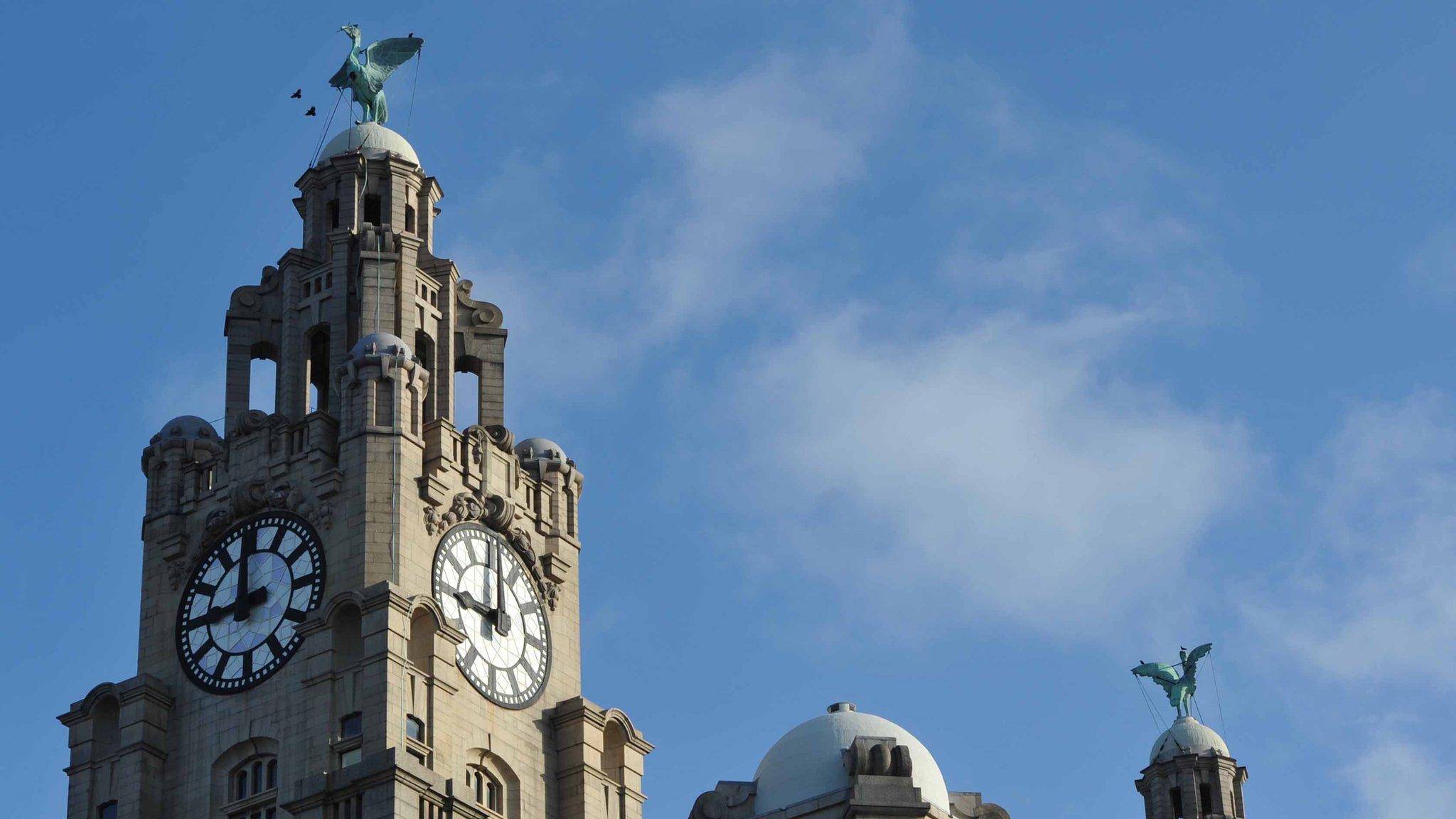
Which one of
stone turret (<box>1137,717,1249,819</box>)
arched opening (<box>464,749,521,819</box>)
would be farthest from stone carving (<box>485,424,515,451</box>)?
stone turret (<box>1137,717,1249,819</box>)

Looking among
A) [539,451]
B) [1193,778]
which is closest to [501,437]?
[539,451]

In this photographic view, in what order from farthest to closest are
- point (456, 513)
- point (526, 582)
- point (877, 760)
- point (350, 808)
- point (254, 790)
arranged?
point (526, 582) < point (456, 513) < point (877, 760) < point (254, 790) < point (350, 808)

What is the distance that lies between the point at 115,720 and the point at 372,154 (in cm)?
2256

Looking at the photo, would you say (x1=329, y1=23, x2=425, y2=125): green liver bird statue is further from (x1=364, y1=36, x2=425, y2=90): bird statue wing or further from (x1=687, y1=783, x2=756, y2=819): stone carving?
(x1=687, y1=783, x2=756, y2=819): stone carving

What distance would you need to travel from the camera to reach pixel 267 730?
9631 centimetres

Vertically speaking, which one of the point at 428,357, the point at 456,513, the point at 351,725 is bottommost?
the point at 351,725

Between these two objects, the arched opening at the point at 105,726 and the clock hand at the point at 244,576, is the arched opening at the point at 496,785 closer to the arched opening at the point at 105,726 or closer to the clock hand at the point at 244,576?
the clock hand at the point at 244,576

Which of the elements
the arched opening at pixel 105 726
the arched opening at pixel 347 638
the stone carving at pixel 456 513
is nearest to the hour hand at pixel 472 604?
the stone carving at pixel 456 513

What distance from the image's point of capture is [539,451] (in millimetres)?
106312

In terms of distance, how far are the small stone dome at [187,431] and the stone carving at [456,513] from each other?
951 cm

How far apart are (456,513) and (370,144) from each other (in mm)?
16541

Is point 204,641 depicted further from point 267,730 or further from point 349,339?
point 349,339

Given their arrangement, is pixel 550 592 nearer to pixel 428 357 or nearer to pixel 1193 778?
pixel 428 357

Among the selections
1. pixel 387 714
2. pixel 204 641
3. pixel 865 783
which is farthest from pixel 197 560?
pixel 865 783
